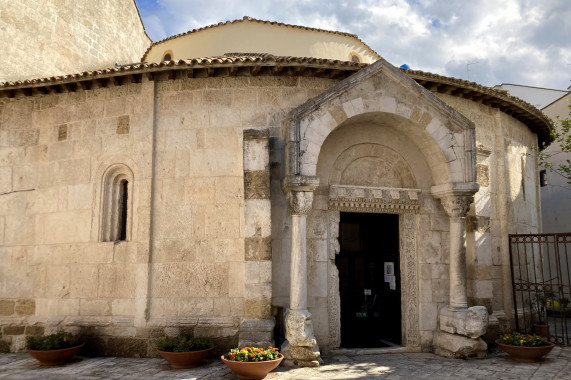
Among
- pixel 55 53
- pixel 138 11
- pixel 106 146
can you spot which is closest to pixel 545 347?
pixel 106 146

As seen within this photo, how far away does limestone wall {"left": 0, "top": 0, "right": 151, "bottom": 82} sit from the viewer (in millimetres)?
11609

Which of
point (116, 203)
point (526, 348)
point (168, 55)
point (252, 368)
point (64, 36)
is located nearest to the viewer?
point (252, 368)

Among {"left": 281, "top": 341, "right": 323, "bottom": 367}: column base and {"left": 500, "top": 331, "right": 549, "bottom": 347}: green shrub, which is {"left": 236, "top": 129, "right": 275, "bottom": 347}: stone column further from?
{"left": 500, "top": 331, "right": 549, "bottom": 347}: green shrub

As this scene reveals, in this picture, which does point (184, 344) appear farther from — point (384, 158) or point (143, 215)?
point (384, 158)

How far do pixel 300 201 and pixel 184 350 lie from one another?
2971 millimetres

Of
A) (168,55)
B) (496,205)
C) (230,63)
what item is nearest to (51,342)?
(230,63)

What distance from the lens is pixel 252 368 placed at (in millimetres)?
6320

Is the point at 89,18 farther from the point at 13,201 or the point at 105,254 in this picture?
the point at 105,254

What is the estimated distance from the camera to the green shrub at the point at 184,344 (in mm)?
7133

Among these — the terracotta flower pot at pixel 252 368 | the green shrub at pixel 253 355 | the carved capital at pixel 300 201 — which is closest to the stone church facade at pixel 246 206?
the carved capital at pixel 300 201

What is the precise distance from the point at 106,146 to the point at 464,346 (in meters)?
7.48

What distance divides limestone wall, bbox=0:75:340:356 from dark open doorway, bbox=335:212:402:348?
2474 mm

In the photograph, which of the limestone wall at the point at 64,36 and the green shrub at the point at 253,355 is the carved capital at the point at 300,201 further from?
the limestone wall at the point at 64,36

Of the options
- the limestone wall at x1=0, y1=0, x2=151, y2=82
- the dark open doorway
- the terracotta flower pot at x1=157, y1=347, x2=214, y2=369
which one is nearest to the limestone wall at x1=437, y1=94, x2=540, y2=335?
the dark open doorway
